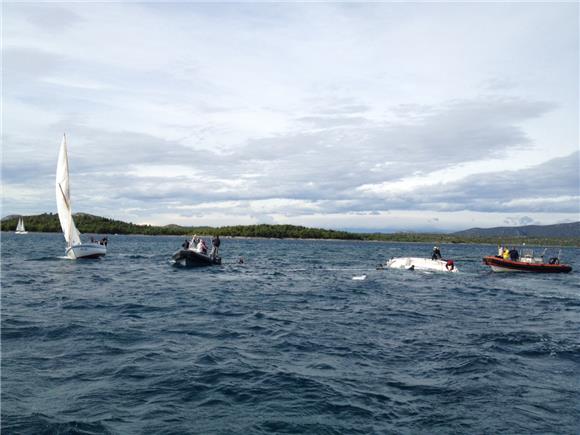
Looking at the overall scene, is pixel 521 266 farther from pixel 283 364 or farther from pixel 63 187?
pixel 63 187

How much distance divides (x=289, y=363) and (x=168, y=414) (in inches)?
169

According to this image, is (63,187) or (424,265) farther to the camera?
(424,265)

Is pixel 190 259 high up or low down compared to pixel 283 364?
up

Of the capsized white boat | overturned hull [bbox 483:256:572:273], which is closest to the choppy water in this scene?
the capsized white boat

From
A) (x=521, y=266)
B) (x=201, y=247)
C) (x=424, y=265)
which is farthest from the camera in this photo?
(x=424, y=265)

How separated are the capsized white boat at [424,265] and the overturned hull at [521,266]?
13.2ft

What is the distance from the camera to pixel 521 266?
152 ft

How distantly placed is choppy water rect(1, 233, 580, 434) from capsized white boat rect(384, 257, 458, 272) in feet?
63.5

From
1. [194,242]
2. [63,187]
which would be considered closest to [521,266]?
[194,242]

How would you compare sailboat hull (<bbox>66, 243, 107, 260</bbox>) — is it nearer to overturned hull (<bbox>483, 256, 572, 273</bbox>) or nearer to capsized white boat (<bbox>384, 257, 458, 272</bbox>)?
capsized white boat (<bbox>384, 257, 458, 272</bbox>)

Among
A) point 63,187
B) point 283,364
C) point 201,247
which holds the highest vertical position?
point 63,187

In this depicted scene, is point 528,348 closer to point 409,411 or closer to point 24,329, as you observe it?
point 409,411

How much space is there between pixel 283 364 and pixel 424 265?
120ft

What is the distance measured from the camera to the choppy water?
940 centimetres
